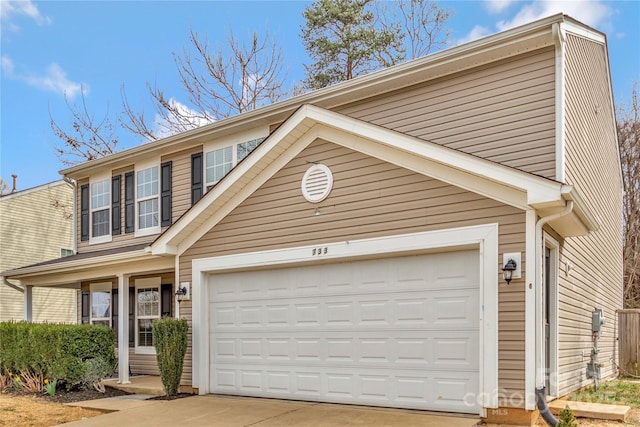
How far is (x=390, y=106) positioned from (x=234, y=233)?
3.35 m

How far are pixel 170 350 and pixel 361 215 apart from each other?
12.8ft

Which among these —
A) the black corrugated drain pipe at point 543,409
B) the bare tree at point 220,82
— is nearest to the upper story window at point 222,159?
the black corrugated drain pipe at point 543,409

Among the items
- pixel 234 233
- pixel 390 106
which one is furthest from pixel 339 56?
pixel 234 233

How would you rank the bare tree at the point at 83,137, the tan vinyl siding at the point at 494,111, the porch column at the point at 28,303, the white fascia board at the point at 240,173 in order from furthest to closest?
the bare tree at the point at 83,137, the porch column at the point at 28,303, the white fascia board at the point at 240,173, the tan vinyl siding at the point at 494,111

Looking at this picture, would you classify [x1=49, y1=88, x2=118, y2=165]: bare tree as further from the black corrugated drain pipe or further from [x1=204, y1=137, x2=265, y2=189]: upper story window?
the black corrugated drain pipe

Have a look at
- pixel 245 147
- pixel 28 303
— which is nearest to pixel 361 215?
pixel 245 147

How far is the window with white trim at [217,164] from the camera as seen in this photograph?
440 inches

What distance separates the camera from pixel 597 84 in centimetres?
1042

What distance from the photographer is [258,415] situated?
22.9ft

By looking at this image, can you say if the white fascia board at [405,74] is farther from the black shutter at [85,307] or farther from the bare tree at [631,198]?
the bare tree at [631,198]

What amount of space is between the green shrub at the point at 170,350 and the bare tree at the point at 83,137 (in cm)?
1464

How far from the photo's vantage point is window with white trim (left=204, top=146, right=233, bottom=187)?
36.7ft

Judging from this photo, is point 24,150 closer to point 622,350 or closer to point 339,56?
point 339,56

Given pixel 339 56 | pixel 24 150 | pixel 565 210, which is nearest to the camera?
pixel 565 210
